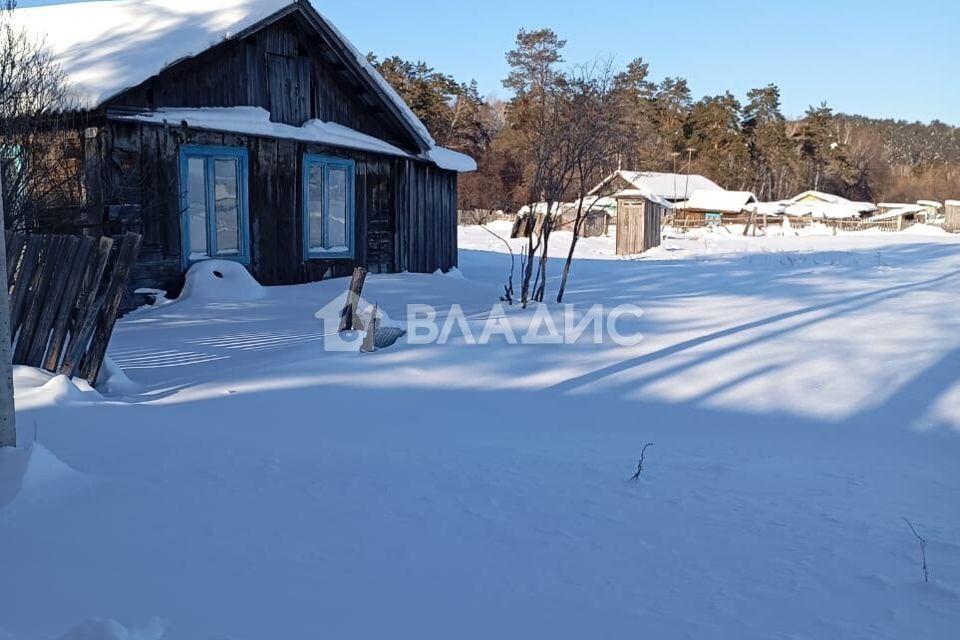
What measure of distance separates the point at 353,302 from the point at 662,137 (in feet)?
217

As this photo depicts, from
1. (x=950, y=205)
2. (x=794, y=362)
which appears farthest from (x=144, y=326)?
(x=950, y=205)

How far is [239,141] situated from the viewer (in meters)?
11.7

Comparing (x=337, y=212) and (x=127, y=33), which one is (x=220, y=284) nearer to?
(x=337, y=212)

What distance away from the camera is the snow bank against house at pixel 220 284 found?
10.8 meters

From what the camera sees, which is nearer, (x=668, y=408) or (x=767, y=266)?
(x=668, y=408)

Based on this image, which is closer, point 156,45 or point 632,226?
point 156,45

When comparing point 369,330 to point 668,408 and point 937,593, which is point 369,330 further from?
point 937,593

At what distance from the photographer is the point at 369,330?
24.2ft

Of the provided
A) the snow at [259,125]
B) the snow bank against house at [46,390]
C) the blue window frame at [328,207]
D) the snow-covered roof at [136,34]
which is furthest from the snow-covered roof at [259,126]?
the snow bank against house at [46,390]

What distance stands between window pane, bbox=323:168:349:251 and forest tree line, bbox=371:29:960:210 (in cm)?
327

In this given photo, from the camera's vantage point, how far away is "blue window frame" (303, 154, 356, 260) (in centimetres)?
1288

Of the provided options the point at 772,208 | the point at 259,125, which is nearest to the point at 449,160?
the point at 259,125

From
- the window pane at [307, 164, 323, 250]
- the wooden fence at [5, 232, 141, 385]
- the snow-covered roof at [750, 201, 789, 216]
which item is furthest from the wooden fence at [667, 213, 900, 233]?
the wooden fence at [5, 232, 141, 385]

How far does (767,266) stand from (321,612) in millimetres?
18178
